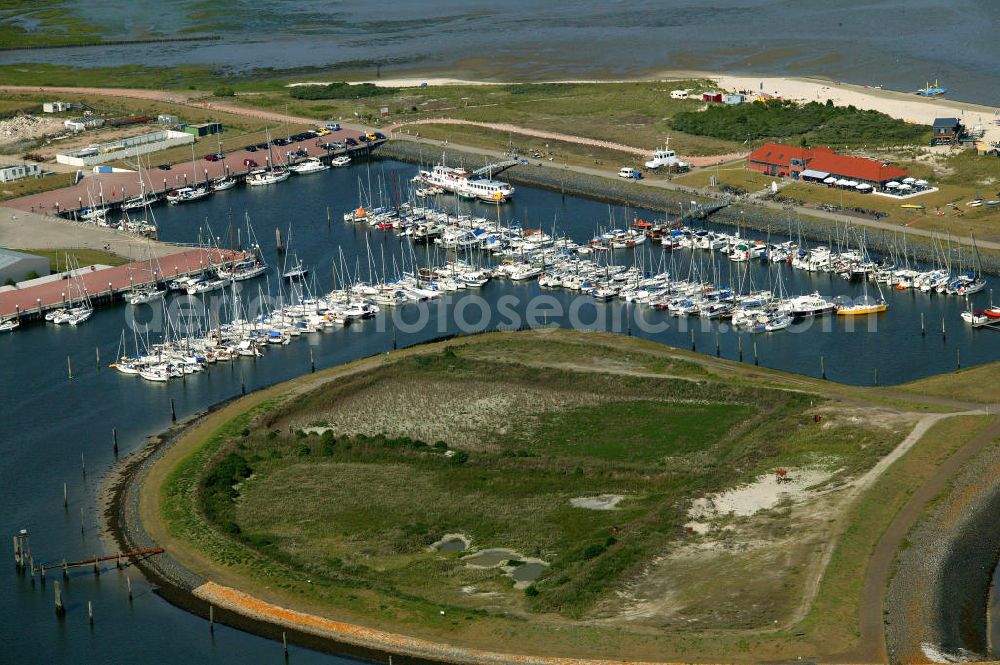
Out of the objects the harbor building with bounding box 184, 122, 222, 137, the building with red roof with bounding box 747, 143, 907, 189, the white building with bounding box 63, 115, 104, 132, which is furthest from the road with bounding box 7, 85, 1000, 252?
the white building with bounding box 63, 115, 104, 132

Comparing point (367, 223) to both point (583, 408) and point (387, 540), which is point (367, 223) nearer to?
point (583, 408)

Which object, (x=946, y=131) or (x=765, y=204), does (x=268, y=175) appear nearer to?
(x=765, y=204)

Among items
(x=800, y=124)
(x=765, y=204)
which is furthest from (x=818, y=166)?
(x=800, y=124)

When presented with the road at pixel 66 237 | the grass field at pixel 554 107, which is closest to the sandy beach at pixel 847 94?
the grass field at pixel 554 107

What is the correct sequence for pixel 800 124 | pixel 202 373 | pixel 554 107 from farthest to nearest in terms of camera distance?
pixel 554 107
pixel 800 124
pixel 202 373

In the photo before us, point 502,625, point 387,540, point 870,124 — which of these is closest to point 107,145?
point 870,124

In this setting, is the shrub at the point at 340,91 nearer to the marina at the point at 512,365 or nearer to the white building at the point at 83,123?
the marina at the point at 512,365
